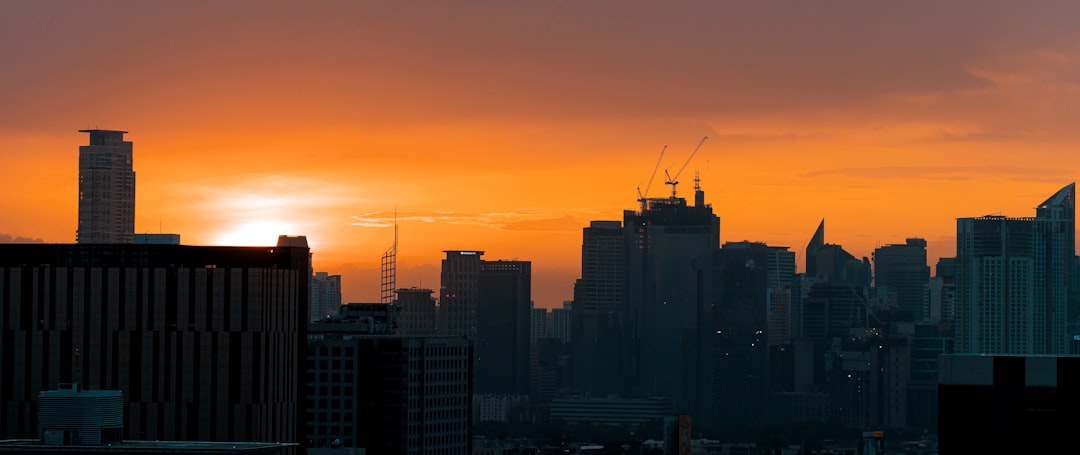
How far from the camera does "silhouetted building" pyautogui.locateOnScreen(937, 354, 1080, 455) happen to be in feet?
290

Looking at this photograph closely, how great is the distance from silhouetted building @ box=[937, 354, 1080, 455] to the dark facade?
7721cm

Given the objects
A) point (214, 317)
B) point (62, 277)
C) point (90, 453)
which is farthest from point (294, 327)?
point (90, 453)

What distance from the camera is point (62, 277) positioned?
159625mm

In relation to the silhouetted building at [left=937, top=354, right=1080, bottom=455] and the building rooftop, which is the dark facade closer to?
the building rooftop

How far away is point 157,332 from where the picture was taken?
6235 inches

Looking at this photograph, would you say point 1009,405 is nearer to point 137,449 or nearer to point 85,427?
point 137,449

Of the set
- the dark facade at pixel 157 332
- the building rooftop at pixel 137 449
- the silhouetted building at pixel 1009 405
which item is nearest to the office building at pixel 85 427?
the building rooftop at pixel 137 449

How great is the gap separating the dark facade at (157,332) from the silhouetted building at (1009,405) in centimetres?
7721

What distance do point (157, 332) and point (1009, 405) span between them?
86.7 metres

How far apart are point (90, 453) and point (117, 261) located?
6047cm

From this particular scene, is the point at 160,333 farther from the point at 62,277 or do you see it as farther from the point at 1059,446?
the point at 1059,446

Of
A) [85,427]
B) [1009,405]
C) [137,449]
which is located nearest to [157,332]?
[85,427]

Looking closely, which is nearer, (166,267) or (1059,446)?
(1059,446)

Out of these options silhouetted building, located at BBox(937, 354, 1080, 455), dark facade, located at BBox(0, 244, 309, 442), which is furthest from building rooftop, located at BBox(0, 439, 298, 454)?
dark facade, located at BBox(0, 244, 309, 442)
